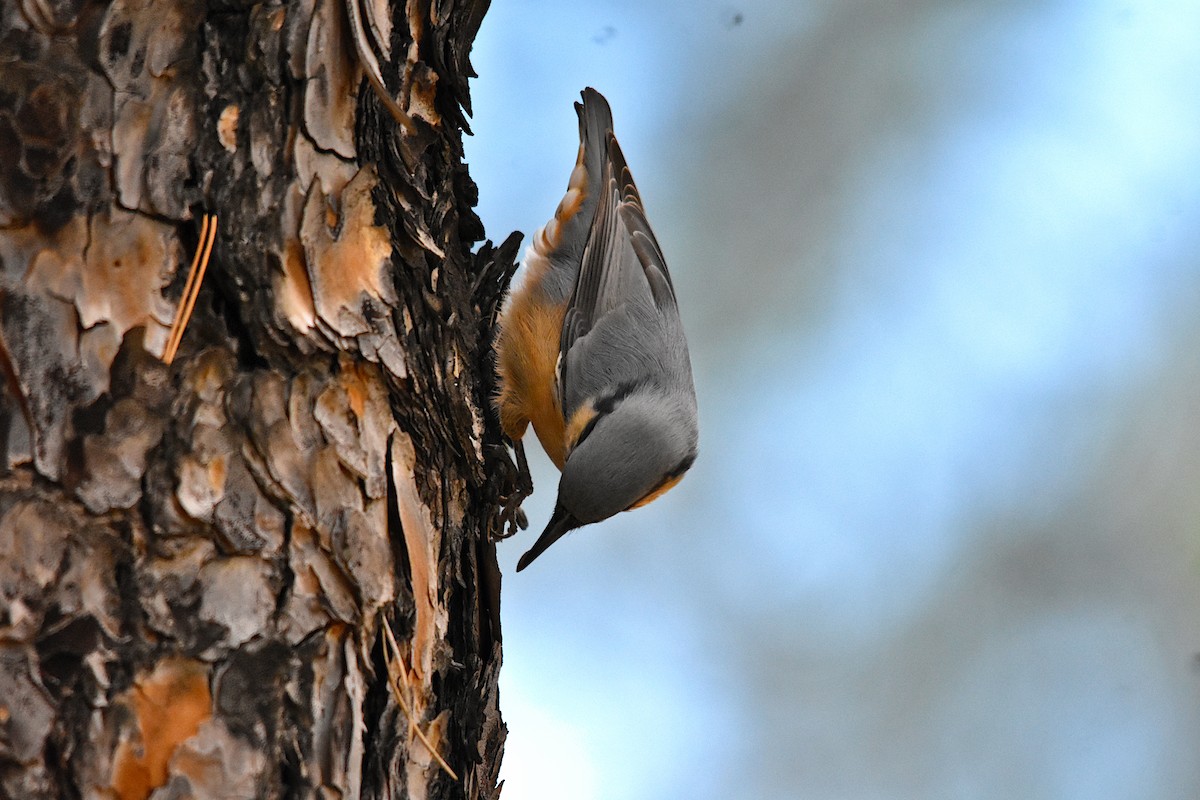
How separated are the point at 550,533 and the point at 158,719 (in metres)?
1.40

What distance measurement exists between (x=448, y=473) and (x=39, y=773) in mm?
674

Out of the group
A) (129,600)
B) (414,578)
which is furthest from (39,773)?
(414,578)

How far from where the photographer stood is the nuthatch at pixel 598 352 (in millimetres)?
Result: 2559

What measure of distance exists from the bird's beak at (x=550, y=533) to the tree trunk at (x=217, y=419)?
96 cm

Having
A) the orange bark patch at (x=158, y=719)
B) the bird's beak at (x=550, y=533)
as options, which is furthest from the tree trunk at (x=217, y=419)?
the bird's beak at (x=550, y=533)

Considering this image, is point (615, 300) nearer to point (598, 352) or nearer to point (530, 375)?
point (598, 352)

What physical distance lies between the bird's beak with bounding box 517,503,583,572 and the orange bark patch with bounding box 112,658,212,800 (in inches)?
53.0

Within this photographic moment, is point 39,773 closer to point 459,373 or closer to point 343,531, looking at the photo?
point 343,531

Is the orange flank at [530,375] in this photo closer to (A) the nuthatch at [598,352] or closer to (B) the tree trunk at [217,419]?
(A) the nuthatch at [598,352]

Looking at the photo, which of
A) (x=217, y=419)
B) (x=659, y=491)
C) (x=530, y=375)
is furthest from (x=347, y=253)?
(x=659, y=491)

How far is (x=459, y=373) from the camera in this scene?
1754mm

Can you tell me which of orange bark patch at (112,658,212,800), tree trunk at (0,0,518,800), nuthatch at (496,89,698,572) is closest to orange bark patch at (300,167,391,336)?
tree trunk at (0,0,518,800)

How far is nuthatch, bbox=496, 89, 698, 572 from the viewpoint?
256cm

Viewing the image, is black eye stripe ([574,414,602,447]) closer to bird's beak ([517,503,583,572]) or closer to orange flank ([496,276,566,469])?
orange flank ([496,276,566,469])
